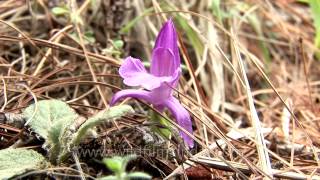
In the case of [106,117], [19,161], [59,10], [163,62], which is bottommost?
[19,161]

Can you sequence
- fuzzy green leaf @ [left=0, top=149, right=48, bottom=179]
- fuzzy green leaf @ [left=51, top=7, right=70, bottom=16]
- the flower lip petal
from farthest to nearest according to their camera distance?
fuzzy green leaf @ [left=51, top=7, right=70, bottom=16] → the flower lip petal → fuzzy green leaf @ [left=0, top=149, right=48, bottom=179]

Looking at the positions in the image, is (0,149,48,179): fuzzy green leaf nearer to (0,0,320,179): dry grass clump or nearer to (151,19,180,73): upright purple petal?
(0,0,320,179): dry grass clump

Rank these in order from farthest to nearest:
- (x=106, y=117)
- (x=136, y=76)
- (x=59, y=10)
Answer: (x=59, y=10), (x=136, y=76), (x=106, y=117)

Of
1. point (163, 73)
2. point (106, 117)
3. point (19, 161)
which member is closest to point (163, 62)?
point (163, 73)

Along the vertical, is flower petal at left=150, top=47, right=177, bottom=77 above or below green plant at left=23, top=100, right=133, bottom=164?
above

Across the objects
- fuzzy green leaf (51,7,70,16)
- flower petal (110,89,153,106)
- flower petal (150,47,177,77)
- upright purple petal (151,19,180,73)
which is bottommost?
flower petal (110,89,153,106)

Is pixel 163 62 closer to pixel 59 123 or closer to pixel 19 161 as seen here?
pixel 59 123

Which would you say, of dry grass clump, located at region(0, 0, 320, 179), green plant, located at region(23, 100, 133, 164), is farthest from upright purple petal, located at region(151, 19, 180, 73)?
green plant, located at region(23, 100, 133, 164)

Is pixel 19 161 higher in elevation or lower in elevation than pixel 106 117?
lower
